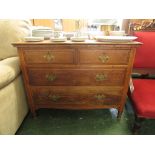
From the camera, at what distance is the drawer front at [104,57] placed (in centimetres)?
115

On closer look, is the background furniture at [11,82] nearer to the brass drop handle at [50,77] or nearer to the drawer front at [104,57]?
the brass drop handle at [50,77]

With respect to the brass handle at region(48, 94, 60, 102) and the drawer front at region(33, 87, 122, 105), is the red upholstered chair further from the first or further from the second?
the brass handle at region(48, 94, 60, 102)

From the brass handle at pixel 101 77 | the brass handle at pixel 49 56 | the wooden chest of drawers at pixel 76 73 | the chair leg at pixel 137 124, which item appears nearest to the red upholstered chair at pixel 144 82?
the chair leg at pixel 137 124

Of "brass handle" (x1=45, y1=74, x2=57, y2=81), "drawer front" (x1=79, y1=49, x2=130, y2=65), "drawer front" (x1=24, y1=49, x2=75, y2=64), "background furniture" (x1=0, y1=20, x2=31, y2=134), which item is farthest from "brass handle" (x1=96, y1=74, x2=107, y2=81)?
"background furniture" (x1=0, y1=20, x2=31, y2=134)

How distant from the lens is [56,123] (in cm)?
142

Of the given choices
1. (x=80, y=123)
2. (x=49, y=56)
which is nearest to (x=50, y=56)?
(x=49, y=56)

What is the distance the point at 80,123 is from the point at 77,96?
28cm

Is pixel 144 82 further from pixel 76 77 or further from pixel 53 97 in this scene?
pixel 53 97

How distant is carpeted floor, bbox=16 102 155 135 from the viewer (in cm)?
131

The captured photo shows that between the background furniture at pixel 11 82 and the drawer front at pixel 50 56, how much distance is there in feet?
0.52

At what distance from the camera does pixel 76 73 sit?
4.05 ft
